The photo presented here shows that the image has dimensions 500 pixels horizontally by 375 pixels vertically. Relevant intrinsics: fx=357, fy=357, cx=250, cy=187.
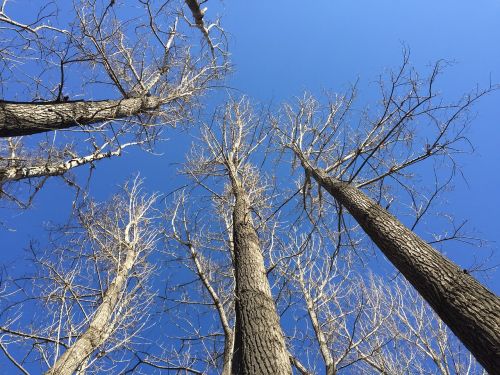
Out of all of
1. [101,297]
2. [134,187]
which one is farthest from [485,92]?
[134,187]

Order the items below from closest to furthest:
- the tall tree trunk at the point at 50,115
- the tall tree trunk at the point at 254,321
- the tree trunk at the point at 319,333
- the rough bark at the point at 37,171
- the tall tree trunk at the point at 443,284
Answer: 1. the tall tree trunk at the point at 443,284
2. the tall tree trunk at the point at 254,321
3. the tall tree trunk at the point at 50,115
4. the rough bark at the point at 37,171
5. the tree trunk at the point at 319,333

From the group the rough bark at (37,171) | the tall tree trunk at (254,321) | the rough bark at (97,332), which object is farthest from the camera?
the rough bark at (97,332)

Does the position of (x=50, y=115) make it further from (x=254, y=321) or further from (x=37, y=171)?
(x=254, y=321)

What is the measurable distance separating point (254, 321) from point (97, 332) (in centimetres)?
384

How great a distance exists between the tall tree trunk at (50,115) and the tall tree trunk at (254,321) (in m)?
2.10

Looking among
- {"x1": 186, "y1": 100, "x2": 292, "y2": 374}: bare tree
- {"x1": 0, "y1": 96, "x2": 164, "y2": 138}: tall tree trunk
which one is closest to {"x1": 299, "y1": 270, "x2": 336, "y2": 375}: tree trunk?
{"x1": 186, "y1": 100, "x2": 292, "y2": 374}: bare tree

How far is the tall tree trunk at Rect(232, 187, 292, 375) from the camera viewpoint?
252 centimetres

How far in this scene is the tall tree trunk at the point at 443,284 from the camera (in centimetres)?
224

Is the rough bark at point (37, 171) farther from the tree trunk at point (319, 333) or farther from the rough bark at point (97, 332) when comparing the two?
the tree trunk at point (319, 333)

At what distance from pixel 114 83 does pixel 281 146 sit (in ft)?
9.39

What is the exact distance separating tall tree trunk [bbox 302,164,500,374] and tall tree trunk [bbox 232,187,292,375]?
1.18m

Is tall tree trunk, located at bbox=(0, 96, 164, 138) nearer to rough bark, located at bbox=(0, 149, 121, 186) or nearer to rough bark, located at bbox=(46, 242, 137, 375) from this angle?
rough bark, located at bbox=(0, 149, 121, 186)

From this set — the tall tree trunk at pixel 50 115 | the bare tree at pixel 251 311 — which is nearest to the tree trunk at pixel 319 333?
the bare tree at pixel 251 311

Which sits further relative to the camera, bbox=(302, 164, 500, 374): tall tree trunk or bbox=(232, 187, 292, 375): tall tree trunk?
bbox=(232, 187, 292, 375): tall tree trunk
